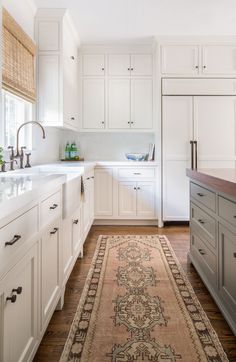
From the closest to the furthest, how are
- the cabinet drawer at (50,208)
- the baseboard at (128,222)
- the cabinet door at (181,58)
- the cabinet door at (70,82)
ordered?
1. the cabinet drawer at (50,208)
2. the cabinet door at (70,82)
3. the cabinet door at (181,58)
4. the baseboard at (128,222)

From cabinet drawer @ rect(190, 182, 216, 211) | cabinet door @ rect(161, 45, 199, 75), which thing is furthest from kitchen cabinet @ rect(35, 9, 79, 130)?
cabinet drawer @ rect(190, 182, 216, 211)

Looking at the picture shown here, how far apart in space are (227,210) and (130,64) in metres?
3.46

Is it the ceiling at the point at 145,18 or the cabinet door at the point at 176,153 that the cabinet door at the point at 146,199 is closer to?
the cabinet door at the point at 176,153

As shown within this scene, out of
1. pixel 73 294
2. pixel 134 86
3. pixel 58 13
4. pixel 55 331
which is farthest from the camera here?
pixel 134 86

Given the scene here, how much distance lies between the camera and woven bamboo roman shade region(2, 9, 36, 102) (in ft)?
8.20

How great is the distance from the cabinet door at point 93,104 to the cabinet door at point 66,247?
256 cm

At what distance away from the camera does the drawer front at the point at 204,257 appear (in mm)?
2021

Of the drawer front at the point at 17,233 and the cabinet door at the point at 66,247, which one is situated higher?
the drawer front at the point at 17,233

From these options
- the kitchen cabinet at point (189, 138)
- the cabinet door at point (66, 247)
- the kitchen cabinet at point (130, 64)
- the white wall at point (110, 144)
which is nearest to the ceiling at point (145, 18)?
the kitchen cabinet at point (130, 64)

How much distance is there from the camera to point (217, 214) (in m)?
1.91

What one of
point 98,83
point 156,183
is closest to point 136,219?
point 156,183

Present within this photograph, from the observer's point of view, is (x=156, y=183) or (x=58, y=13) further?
(x=156, y=183)

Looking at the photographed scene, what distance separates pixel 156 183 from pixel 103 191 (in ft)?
2.57

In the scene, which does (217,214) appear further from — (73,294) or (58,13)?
(58,13)
